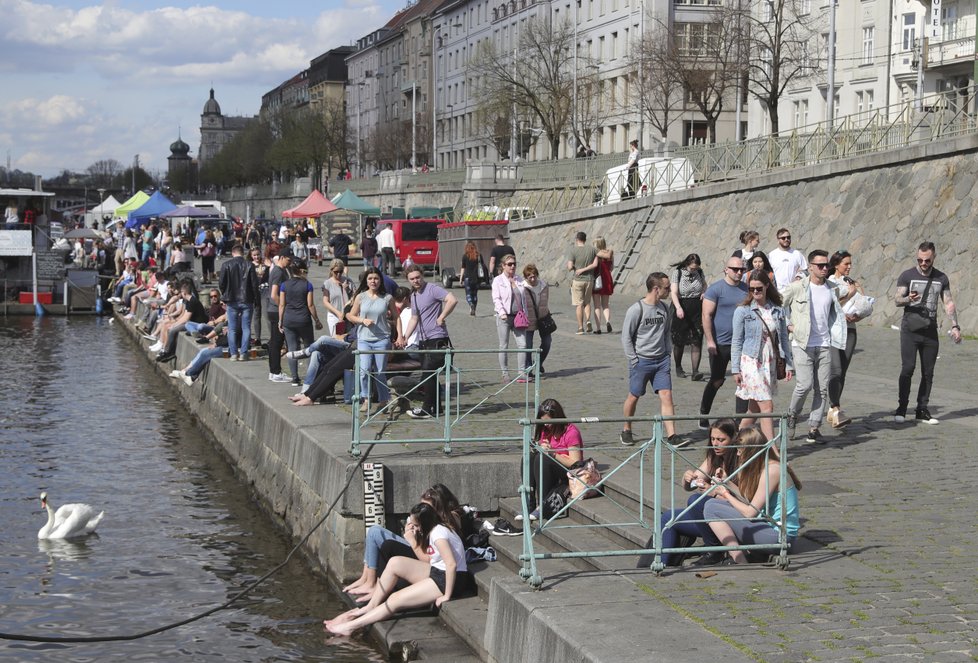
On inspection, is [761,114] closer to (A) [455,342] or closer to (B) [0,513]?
(A) [455,342]

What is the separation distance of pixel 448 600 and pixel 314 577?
8.80 ft

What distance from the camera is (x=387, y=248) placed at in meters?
41.0

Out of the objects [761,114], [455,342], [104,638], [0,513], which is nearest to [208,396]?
[455,342]

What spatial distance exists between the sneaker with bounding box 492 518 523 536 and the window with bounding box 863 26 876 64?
170ft

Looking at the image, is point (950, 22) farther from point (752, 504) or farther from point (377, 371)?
point (752, 504)

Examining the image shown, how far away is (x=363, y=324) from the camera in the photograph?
1434cm

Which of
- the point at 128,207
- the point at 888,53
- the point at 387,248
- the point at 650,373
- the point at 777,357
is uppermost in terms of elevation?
the point at 888,53

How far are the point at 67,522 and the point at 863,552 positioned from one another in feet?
25.0

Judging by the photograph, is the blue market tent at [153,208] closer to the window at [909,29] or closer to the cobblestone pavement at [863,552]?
the window at [909,29]

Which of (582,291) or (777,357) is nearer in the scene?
(777,357)

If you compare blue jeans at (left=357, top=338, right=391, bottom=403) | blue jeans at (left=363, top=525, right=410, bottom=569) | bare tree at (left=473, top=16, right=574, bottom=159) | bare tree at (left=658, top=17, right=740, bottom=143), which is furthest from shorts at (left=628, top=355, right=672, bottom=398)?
bare tree at (left=473, top=16, right=574, bottom=159)

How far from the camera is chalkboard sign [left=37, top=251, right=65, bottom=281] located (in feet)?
135

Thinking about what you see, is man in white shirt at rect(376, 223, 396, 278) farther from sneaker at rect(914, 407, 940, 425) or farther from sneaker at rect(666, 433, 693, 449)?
sneaker at rect(666, 433, 693, 449)

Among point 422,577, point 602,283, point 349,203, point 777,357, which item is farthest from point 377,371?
point 349,203
